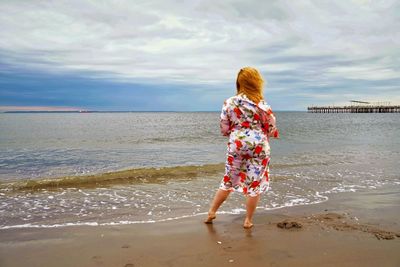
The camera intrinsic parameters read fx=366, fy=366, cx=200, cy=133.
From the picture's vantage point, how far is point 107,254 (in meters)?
4.00

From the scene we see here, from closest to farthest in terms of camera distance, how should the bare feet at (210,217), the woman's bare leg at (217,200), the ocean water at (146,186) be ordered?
the woman's bare leg at (217,200)
the bare feet at (210,217)
the ocean water at (146,186)

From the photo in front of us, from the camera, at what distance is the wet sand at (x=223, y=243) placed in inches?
151

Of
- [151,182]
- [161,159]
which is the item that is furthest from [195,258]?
[161,159]

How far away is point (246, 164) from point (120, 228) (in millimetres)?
1960

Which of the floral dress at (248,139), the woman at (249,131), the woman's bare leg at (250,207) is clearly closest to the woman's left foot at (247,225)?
the woman's bare leg at (250,207)

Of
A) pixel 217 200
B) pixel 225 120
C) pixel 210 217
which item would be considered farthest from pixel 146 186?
pixel 225 120

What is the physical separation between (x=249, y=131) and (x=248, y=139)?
11 cm

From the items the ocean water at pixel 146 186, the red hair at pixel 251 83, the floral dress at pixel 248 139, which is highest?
the red hair at pixel 251 83

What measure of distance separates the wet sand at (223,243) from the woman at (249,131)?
0.70m

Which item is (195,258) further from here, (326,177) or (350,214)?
(326,177)

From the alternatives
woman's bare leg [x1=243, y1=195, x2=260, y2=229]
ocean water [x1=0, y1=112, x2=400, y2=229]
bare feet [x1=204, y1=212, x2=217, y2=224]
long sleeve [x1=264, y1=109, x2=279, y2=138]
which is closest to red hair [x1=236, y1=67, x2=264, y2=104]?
long sleeve [x1=264, y1=109, x2=279, y2=138]

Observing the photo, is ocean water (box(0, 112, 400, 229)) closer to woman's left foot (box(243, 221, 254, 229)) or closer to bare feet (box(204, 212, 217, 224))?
bare feet (box(204, 212, 217, 224))

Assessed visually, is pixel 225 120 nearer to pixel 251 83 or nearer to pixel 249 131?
pixel 249 131

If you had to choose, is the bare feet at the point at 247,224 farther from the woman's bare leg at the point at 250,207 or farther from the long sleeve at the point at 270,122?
the long sleeve at the point at 270,122
